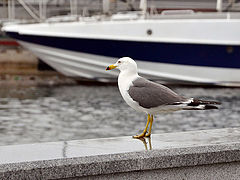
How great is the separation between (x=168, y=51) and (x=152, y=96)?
1512 centimetres

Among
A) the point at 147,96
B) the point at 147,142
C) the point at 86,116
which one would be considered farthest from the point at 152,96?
the point at 86,116

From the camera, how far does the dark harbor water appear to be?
11.7m

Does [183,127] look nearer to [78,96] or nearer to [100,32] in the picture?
[78,96]

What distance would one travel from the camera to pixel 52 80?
78.9ft

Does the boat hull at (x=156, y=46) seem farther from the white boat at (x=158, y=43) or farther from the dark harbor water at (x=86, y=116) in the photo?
the dark harbor water at (x=86, y=116)

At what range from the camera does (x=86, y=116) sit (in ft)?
45.9

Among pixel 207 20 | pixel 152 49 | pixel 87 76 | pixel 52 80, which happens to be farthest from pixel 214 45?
pixel 52 80

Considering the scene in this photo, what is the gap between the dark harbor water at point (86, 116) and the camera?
11.7 metres

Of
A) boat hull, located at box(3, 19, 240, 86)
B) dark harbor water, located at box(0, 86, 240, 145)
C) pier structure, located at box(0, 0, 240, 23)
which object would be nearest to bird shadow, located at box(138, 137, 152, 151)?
dark harbor water, located at box(0, 86, 240, 145)

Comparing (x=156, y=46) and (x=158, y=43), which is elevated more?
(x=158, y=43)

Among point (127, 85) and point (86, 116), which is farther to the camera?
point (86, 116)

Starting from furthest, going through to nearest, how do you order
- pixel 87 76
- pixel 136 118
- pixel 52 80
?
pixel 52 80, pixel 87 76, pixel 136 118

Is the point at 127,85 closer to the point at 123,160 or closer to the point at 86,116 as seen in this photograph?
the point at 123,160

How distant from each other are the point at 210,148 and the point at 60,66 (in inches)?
735
